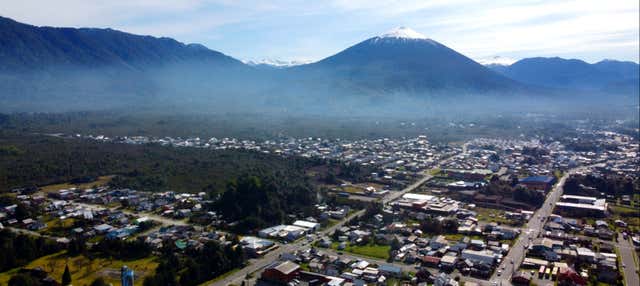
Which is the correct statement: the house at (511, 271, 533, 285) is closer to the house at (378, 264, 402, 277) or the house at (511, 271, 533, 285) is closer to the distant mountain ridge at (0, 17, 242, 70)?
the house at (378, 264, 402, 277)

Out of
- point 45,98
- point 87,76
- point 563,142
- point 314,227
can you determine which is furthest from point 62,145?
point 87,76

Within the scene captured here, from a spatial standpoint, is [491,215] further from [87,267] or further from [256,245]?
[87,267]

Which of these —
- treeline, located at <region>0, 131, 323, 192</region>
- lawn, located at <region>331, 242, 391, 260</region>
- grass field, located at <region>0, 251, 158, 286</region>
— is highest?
treeline, located at <region>0, 131, 323, 192</region>

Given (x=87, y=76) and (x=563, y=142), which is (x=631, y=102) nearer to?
(x=563, y=142)

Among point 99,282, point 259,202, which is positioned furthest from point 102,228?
point 259,202

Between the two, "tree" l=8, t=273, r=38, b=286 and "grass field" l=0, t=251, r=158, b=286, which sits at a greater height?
"tree" l=8, t=273, r=38, b=286

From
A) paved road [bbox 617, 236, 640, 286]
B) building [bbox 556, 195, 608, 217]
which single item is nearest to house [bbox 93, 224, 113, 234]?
paved road [bbox 617, 236, 640, 286]
